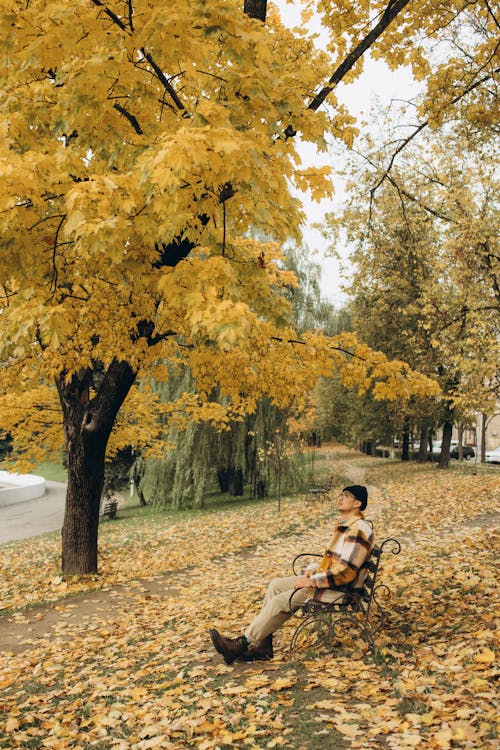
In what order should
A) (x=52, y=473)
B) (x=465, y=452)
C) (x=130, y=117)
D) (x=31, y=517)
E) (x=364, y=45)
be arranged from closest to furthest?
1. (x=130, y=117)
2. (x=364, y=45)
3. (x=31, y=517)
4. (x=465, y=452)
5. (x=52, y=473)

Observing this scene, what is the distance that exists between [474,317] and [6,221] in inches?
479

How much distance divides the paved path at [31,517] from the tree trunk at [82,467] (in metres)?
11.1

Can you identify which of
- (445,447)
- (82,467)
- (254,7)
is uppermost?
(254,7)

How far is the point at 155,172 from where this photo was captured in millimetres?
3439

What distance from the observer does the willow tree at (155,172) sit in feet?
12.7

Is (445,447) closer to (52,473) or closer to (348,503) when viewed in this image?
(348,503)

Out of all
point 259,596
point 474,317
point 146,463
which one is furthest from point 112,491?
point 259,596

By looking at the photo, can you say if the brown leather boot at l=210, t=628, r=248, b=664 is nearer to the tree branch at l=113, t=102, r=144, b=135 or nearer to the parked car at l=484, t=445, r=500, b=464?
the tree branch at l=113, t=102, r=144, b=135

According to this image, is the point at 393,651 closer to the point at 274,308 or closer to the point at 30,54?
the point at 274,308

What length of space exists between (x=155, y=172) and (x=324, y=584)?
299 cm

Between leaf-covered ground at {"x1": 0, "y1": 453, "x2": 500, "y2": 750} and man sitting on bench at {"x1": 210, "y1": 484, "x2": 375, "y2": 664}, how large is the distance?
152mm

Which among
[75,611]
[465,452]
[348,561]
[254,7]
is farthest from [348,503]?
[465,452]

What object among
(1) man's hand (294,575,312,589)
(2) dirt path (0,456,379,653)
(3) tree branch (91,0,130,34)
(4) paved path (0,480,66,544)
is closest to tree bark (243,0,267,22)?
(3) tree branch (91,0,130,34)

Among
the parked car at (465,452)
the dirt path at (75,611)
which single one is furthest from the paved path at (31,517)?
the parked car at (465,452)
